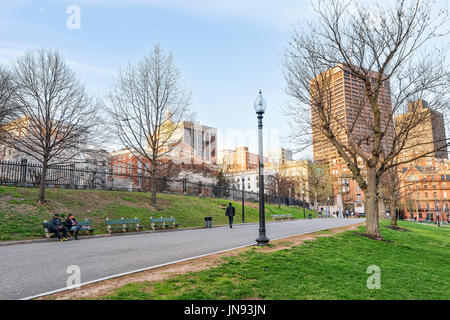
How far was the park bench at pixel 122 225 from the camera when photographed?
15.7m

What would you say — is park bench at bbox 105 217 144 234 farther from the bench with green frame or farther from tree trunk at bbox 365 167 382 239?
the bench with green frame

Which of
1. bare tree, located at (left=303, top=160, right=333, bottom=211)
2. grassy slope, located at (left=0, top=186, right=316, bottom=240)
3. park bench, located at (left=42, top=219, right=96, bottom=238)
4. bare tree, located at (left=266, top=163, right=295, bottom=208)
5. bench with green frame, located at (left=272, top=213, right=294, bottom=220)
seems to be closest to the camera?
park bench, located at (left=42, top=219, right=96, bottom=238)

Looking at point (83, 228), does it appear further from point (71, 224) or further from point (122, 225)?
point (122, 225)

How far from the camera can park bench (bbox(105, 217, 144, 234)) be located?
1568 cm

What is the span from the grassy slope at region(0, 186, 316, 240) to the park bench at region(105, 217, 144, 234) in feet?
1.69

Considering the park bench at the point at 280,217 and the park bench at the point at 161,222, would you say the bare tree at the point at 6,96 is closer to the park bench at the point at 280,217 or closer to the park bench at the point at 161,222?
the park bench at the point at 161,222

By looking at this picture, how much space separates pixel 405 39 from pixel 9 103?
895 inches

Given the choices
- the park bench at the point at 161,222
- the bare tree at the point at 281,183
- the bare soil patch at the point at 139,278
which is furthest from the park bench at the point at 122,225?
the bare tree at the point at 281,183

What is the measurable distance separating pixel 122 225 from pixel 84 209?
9.71 feet

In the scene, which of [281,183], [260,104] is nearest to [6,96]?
[260,104]

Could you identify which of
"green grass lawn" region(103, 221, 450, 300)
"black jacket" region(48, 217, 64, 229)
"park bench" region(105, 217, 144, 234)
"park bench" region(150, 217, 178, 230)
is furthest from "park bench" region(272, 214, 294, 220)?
"green grass lawn" region(103, 221, 450, 300)
